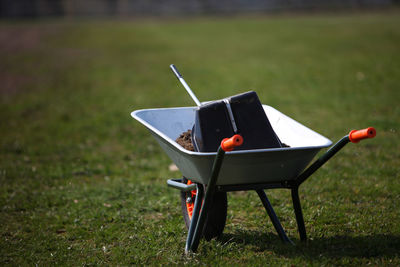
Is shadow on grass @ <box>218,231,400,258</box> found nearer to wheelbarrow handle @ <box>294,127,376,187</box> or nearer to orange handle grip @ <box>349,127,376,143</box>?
wheelbarrow handle @ <box>294,127,376,187</box>

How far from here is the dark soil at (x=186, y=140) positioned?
346cm

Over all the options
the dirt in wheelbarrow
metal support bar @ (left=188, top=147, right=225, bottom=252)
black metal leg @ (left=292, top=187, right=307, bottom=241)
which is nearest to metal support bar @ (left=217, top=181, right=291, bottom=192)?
metal support bar @ (left=188, top=147, right=225, bottom=252)

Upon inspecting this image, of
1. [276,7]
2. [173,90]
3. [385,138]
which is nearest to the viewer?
[385,138]

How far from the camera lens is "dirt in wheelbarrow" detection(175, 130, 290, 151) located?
3451mm

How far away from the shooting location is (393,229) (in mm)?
3607

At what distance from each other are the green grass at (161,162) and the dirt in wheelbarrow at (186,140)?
0.71m

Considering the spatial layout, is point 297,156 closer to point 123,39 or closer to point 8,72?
point 8,72

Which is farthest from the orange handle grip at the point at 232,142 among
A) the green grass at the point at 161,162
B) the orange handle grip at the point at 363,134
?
the green grass at the point at 161,162

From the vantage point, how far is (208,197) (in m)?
3.01

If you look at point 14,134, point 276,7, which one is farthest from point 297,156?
point 276,7

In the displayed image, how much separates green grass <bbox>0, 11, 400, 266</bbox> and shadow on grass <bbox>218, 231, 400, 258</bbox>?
12 mm

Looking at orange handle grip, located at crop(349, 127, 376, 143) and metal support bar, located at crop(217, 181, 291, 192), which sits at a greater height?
orange handle grip, located at crop(349, 127, 376, 143)

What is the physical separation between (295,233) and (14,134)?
5146 mm

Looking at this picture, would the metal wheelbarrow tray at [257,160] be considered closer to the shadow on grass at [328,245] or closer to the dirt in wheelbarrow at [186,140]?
the dirt in wheelbarrow at [186,140]
